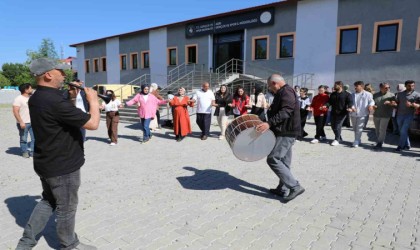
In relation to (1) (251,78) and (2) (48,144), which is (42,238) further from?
(1) (251,78)

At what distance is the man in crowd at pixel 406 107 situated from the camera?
24.2 feet

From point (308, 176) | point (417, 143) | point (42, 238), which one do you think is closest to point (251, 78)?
point (417, 143)

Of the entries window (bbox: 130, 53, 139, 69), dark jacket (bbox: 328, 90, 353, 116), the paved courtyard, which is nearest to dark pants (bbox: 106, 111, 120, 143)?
the paved courtyard

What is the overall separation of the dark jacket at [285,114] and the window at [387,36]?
13077mm

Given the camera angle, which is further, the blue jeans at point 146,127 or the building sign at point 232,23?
the building sign at point 232,23

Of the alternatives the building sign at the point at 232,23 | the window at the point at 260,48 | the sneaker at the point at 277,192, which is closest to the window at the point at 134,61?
the building sign at the point at 232,23

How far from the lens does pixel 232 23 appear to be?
19.7 meters

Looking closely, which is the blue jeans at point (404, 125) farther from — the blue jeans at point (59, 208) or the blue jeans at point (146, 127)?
the blue jeans at point (59, 208)

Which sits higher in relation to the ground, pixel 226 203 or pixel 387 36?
pixel 387 36

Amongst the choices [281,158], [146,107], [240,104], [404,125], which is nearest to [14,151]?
[146,107]

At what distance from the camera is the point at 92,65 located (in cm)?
3178

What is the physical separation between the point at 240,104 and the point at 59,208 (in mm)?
7206

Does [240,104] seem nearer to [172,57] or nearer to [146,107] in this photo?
[146,107]

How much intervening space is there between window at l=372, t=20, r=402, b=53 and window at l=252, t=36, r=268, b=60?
19.5 ft
